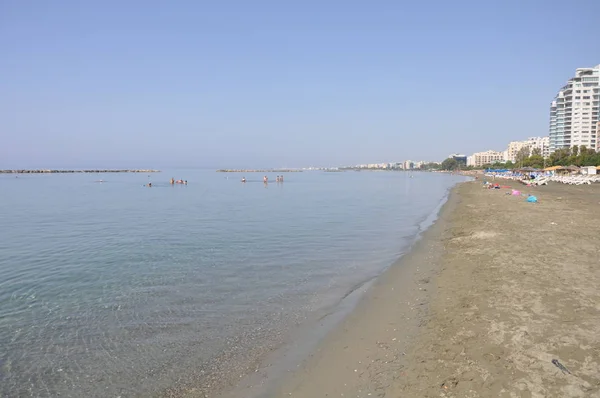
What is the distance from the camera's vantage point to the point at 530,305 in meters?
A: 8.25

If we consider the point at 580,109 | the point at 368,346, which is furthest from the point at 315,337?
the point at 580,109

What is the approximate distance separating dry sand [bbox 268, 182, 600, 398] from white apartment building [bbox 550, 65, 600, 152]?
161 m

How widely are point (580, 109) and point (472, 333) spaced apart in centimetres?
17339

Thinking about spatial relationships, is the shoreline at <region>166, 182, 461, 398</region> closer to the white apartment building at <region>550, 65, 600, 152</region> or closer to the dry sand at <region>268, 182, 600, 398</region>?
the dry sand at <region>268, 182, 600, 398</region>

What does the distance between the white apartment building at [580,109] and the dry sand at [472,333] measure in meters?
161

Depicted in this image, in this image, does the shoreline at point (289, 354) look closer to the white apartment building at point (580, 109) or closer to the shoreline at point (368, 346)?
the shoreline at point (368, 346)

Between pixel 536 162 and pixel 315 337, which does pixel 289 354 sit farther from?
pixel 536 162

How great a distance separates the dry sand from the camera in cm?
551

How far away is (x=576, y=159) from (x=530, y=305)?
4160 inches

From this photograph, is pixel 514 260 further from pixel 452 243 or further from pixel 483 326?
pixel 483 326

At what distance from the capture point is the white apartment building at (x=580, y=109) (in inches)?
5595

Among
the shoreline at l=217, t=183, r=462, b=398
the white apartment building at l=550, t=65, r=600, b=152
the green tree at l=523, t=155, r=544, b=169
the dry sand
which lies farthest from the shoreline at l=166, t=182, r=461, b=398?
the white apartment building at l=550, t=65, r=600, b=152

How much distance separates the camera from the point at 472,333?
7.12m

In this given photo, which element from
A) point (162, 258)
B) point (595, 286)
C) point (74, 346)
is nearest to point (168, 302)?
point (74, 346)
